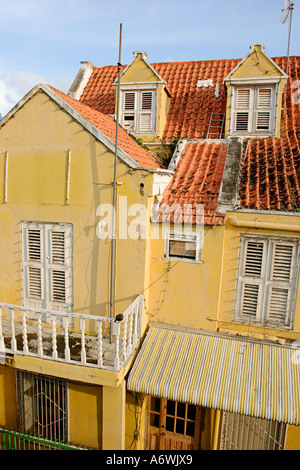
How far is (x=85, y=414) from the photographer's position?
25.9 ft

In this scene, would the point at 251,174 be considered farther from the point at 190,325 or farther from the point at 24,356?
the point at 24,356

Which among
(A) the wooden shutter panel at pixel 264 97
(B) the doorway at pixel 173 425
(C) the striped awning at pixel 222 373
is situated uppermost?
(A) the wooden shutter panel at pixel 264 97

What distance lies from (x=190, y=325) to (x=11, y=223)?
231 inches

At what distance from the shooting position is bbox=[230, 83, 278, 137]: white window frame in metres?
10.3

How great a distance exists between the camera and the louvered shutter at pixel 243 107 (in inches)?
412

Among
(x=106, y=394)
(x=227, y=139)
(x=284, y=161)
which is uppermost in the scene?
(x=227, y=139)

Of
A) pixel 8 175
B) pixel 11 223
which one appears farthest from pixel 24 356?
pixel 8 175

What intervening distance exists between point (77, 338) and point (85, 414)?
1967 millimetres

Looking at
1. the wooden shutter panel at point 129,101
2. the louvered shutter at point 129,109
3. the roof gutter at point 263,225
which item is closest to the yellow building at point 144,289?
the roof gutter at point 263,225

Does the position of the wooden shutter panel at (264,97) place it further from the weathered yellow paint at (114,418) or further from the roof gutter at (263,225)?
the weathered yellow paint at (114,418)

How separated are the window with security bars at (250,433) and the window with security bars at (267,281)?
8.46 feet

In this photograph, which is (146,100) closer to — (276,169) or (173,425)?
(276,169)

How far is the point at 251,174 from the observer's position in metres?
8.71

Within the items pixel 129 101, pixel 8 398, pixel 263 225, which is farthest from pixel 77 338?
pixel 129 101
